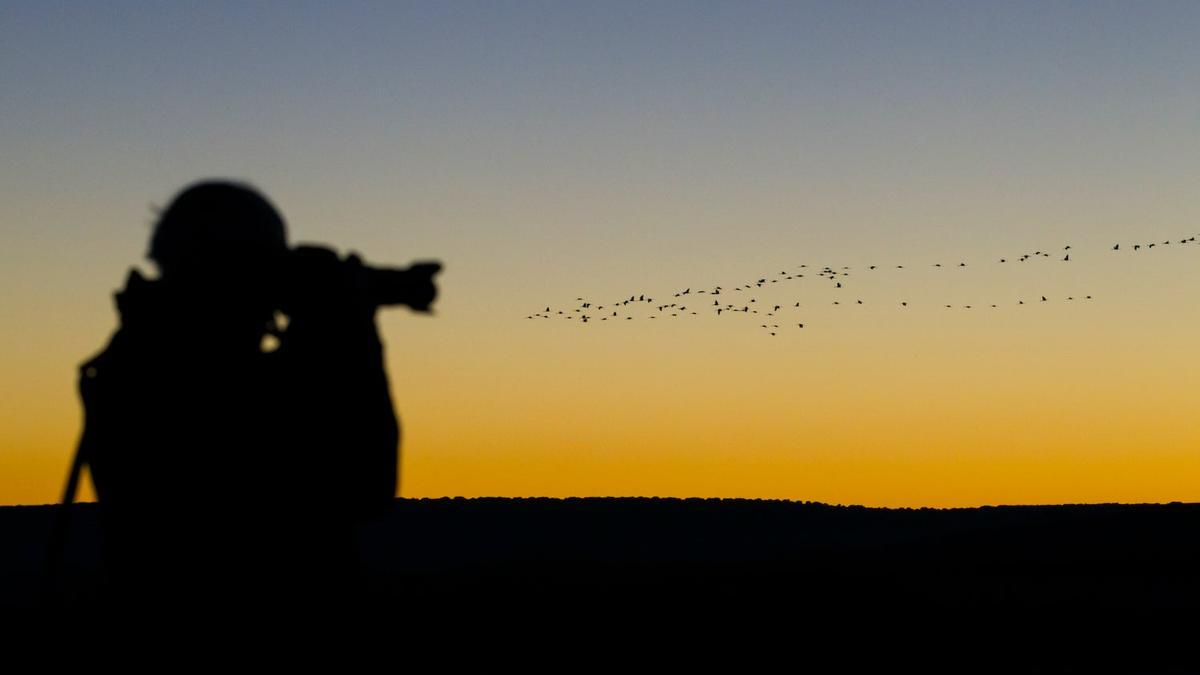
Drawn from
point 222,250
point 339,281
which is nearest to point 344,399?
point 339,281

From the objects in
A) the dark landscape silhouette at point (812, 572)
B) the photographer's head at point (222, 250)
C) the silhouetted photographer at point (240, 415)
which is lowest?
the silhouetted photographer at point (240, 415)

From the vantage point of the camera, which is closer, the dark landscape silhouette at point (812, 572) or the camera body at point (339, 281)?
the camera body at point (339, 281)

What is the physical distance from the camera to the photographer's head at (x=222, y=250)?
3.36 metres

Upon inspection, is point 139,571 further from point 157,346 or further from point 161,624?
point 157,346

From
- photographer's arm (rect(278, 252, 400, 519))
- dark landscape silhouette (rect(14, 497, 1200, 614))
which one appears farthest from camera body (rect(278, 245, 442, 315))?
dark landscape silhouette (rect(14, 497, 1200, 614))

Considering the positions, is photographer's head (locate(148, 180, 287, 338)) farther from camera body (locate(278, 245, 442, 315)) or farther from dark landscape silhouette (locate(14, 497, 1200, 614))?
dark landscape silhouette (locate(14, 497, 1200, 614))

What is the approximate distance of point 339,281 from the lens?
3.32 metres

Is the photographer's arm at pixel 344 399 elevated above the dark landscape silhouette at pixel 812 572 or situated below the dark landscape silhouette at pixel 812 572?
below

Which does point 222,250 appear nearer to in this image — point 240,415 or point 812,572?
point 240,415

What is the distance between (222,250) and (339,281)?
26 centimetres

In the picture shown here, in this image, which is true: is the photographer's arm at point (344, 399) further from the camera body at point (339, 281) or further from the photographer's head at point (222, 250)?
the photographer's head at point (222, 250)

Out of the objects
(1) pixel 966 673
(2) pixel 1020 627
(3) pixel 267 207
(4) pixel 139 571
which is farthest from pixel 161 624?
(2) pixel 1020 627

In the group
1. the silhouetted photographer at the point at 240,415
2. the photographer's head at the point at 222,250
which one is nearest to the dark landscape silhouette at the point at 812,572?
the silhouetted photographer at the point at 240,415

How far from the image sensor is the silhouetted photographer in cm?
332
